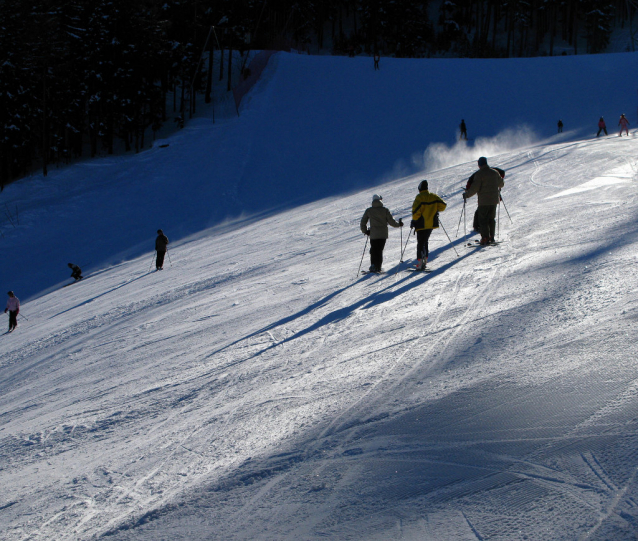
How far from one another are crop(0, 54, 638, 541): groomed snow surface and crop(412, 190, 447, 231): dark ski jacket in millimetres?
861

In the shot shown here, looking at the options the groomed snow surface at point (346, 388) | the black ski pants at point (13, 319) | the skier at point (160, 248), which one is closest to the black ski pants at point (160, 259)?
the skier at point (160, 248)

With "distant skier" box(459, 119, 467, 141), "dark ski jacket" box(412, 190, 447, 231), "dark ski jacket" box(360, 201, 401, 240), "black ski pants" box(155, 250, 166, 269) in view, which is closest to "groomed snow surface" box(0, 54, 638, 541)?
"black ski pants" box(155, 250, 166, 269)

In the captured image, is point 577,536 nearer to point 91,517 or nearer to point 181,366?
point 91,517

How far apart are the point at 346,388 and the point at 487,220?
6.37 metres

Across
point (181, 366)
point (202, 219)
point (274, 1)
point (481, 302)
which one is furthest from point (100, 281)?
point (274, 1)

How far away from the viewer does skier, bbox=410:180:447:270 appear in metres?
9.46

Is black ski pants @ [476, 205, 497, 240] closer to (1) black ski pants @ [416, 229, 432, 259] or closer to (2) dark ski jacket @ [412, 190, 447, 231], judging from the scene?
(2) dark ski jacket @ [412, 190, 447, 231]

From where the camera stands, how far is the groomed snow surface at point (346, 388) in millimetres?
3432

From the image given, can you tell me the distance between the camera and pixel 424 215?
9500 mm

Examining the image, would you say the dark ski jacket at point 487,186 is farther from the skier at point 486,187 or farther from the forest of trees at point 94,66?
the forest of trees at point 94,66

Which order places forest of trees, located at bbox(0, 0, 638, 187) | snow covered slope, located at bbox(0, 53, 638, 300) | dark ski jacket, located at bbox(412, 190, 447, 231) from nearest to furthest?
dark ski jacket, located at bbox(412, 190, 447, 231) → snow covered slope, located at bbox(0, 53, 638, 300) → forest of trees, located at bbox(0, 0, 638, 187)

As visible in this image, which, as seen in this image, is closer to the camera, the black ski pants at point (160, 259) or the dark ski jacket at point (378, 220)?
the dark ski jacket at point (378, 220)

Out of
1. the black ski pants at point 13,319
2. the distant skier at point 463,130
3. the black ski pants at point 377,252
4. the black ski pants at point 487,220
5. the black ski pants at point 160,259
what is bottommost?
the black ski pants at point 13,319

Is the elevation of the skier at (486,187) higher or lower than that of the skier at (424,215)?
higher
